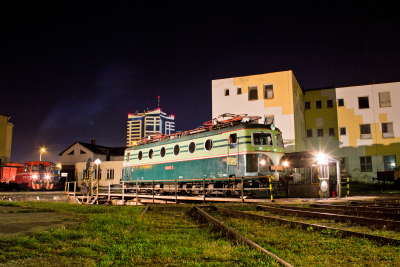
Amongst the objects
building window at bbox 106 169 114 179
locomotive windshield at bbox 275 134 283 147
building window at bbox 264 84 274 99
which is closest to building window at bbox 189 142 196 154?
locomotive windshield at bbox 275 134 283 147

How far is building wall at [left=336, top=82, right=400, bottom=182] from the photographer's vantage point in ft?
89.9

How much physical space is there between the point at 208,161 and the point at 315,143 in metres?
17.7

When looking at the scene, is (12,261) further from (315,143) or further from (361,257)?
(315,143)

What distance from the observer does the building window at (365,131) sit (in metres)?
28.3

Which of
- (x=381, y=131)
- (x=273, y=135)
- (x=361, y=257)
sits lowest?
(x=361, y=257)

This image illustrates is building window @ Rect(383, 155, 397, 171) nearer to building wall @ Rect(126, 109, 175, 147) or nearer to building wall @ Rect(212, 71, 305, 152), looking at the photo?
building wall @ Rect(212, 71, 305, 152)

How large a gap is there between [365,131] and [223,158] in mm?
19266

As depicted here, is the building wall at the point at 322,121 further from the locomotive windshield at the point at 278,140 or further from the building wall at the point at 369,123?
the locomotive windshield at the point at 278,140

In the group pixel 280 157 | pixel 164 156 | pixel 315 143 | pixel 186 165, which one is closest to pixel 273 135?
pixel 280 157

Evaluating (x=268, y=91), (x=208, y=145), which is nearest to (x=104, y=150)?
(x=268, y=91)

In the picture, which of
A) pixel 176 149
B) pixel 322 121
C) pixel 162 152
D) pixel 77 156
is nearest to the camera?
pixel 176 149

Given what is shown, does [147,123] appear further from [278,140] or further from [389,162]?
[278,140]

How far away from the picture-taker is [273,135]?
51.0 ft

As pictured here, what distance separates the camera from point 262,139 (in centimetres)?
1516
